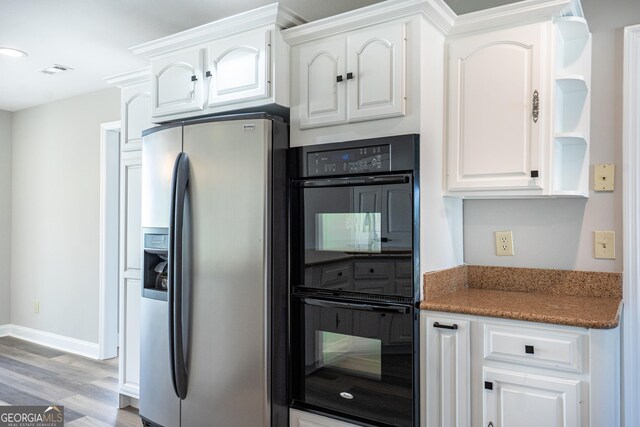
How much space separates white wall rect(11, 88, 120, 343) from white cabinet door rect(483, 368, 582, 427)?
3.73 metres

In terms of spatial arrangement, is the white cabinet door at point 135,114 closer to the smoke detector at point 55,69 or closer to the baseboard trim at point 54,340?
the smoke detector at point 55,69

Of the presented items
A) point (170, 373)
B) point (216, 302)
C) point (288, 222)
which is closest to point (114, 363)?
point (170, 373)

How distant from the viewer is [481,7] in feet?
8.16

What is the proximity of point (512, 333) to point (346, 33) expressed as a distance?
1468mm

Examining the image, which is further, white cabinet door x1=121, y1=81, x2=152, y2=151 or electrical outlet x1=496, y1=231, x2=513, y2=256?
white cabinet door x1=121, y1=81, x2=152, y2=151

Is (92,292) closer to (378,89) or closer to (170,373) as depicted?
(170,373)

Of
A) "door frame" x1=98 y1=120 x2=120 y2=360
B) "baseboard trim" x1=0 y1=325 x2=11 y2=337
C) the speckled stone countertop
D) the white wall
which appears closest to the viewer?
the speckled stone countertop

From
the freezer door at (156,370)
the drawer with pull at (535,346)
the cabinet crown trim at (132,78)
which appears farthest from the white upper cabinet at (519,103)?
the cabinet crown trim at (132,78)

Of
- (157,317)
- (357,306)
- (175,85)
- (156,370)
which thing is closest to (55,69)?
(175,85)

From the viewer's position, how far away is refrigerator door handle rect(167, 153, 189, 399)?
242cm

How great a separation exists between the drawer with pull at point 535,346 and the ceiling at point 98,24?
1.62 meters


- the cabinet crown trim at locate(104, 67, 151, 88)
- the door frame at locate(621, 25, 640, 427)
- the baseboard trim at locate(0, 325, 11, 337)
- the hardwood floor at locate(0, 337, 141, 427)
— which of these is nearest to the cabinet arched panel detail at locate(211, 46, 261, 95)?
the cabinet crown trim at locate(104, 67, 151, 88)

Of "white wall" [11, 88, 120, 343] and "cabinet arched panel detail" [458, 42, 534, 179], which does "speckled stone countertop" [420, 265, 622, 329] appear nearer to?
"cabinet arched panel detail" [458, 42, 534, 179]

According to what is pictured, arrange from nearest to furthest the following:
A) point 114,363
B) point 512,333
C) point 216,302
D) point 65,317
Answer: point 512,333 < point 216,302 < point 114,363 < point 65,317
